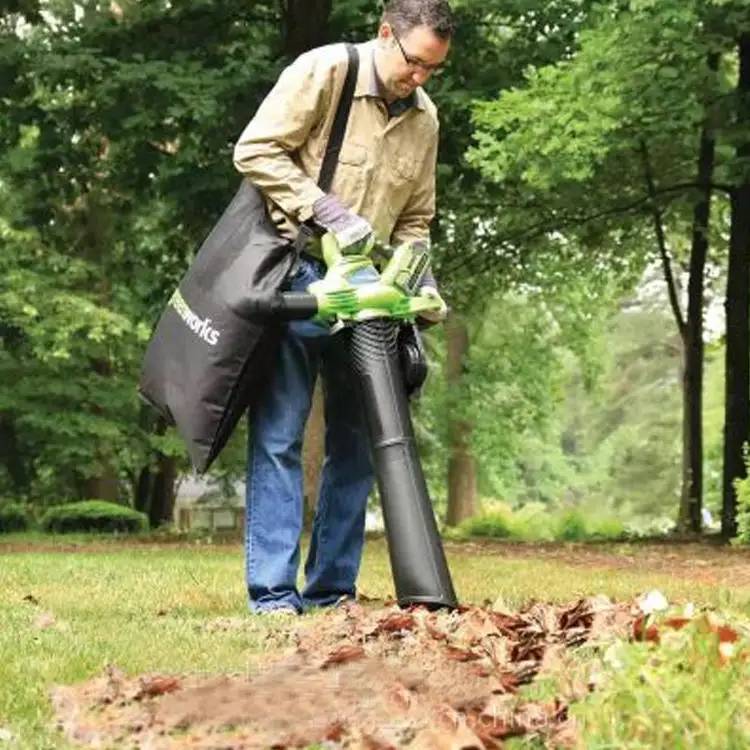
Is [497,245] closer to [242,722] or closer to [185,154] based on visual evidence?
[185,154]

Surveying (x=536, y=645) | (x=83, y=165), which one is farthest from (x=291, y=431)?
(x=83, y=165)

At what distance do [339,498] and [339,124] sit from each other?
49.0 inches

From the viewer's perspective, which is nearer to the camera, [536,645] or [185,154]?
[536,645]

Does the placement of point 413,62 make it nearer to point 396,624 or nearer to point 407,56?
point 407,56

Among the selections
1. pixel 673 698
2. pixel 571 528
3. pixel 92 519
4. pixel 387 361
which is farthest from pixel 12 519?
pixel 673 698

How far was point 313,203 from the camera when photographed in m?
4.78

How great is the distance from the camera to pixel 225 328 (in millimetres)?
4863

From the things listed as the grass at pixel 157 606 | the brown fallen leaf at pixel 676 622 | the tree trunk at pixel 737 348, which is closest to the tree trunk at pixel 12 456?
the tree trunk at pixel 737 348

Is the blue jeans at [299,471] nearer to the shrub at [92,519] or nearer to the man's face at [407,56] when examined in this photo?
the man's face at [407,56]

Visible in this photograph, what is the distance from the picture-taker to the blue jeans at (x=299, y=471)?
4.98m

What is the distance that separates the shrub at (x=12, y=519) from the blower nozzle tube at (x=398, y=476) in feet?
51.7

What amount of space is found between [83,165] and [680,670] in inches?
532

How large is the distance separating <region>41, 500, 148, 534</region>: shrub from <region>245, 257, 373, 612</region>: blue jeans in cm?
1378

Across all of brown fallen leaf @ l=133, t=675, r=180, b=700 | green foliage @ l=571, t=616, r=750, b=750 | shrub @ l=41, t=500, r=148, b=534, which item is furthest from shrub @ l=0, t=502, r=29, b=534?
green foliage @ l=571, t=616, r=750, b=750
